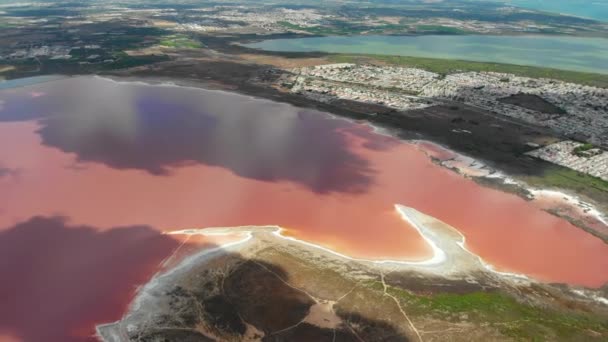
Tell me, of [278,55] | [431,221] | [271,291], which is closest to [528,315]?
[431,221]

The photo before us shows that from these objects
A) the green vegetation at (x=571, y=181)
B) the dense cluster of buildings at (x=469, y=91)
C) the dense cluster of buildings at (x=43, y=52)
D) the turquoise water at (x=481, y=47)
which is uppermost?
the turquoise water at (x=481, y=47)

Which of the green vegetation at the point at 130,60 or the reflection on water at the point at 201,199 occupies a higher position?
the green vegetation at the point at 130,60

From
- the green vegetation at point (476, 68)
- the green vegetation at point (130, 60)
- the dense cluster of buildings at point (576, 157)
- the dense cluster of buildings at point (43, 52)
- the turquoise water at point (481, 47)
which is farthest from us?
the turquoise water at point (481, 47)

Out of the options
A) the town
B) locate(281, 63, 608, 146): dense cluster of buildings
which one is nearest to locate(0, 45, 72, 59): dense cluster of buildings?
the town

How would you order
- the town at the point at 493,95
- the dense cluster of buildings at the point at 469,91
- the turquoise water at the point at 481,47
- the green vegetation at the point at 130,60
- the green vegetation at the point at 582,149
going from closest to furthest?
the green vegetation at the point at 582,149 → the town at the point at 493,95 → the dense cluster of buildings at the point at 469,91 → the green vegetation at the point at 130,60 → the turquoise water at the point at 481,47

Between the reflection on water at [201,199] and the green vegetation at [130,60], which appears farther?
the green vegetation at [130,60]

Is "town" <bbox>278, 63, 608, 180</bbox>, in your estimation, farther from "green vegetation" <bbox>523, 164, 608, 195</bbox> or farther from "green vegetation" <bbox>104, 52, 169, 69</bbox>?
"green vegetation" <bbox>104, 52, 169, 69</bbox>

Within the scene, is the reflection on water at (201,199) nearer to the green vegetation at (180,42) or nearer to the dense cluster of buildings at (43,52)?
the dense cluster of buildings at (43,52)

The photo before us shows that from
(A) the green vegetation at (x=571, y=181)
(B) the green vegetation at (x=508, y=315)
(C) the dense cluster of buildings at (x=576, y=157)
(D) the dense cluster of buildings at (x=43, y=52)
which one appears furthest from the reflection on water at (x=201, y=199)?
(D) the dense cluster of buildings at (x=43, y=52)
